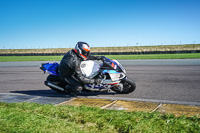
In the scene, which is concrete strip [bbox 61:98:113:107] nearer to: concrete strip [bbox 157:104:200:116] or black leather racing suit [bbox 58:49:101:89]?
black leather racing suit [bbox 58:49:101:89]

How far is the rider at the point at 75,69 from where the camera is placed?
6.28 metres

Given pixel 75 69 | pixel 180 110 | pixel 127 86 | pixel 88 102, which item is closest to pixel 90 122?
pixel 88 102

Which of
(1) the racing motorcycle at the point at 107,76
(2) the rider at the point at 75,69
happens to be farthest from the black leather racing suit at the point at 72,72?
(1) the racing motorcycle at the point at 107,76

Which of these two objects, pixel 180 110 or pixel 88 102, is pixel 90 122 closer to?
pixel 88 102

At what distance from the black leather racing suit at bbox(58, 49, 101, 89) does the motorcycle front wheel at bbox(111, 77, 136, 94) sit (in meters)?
0.92

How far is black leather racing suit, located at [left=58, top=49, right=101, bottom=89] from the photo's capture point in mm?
6277

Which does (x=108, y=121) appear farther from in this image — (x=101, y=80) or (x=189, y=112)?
(x=101, y=80)

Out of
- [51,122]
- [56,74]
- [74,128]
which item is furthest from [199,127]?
[56,74]

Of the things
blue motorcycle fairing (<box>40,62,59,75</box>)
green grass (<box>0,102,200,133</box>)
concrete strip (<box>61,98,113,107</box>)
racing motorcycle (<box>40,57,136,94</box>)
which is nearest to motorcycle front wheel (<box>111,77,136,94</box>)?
racing motorcycle (<box>40,57,136,94</box>)

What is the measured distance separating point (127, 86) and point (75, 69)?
1642 millimetres

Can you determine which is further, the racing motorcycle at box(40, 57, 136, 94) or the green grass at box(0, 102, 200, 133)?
the racing motorcycle at box(40, 57, 136, 94)

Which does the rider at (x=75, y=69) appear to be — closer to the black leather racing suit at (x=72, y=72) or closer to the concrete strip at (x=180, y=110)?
the black leather racing suit at (x=72, y=72)

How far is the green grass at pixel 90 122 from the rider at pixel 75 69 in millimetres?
1911

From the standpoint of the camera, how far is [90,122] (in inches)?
147
